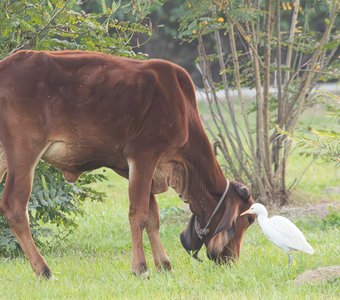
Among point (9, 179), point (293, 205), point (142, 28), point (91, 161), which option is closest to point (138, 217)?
point (91, 161)

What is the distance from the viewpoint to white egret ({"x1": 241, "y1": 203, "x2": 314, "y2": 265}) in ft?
25.4

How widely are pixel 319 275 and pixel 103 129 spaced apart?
201 cm

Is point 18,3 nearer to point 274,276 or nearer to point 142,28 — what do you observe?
point 142,28

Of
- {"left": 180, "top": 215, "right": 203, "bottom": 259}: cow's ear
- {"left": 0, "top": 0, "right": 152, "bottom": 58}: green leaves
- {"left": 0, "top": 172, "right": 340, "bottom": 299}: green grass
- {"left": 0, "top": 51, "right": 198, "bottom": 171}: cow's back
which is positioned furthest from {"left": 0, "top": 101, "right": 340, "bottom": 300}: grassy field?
{"left": 0, "top": 0, "right": 152, "bottom": 58}: green leaves

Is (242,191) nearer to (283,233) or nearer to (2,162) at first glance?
(283,233)

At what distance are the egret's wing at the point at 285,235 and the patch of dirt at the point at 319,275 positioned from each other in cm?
42

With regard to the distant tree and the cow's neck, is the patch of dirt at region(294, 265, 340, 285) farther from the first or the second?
the distant tree

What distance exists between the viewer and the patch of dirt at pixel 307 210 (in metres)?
11.5

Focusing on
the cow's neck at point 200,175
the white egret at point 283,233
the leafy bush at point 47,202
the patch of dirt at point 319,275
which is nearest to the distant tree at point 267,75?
the leafy bush at point 47,202

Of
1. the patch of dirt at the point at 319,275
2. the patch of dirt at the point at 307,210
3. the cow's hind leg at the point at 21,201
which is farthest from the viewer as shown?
the patch of dirt at the point at 307,210

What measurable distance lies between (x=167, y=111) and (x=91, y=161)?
0.73 meters

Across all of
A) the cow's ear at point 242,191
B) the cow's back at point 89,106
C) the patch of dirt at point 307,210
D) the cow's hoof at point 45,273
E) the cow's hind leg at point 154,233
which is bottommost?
the patch of dirt at point 307,210

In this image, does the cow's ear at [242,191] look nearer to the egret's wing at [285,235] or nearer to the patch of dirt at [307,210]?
the egret's wing at [285,235]

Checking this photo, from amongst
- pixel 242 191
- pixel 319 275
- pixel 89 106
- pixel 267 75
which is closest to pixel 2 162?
pixel 89 106
